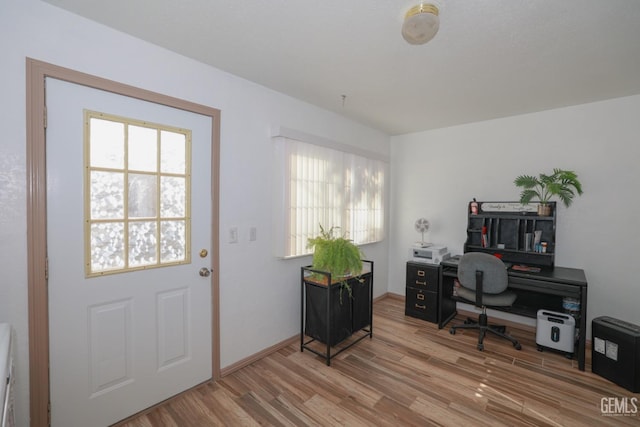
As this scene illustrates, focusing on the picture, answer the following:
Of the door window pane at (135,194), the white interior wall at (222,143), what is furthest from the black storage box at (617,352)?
the door window pane at (135,194)

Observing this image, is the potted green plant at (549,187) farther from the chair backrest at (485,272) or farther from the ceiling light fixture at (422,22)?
the ceiling light fixture at (422,22)

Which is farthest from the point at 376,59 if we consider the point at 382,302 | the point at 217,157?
the point at 382,302

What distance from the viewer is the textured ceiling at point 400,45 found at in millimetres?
1608

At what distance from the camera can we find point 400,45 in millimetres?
1963

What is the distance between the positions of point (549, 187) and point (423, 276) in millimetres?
1688

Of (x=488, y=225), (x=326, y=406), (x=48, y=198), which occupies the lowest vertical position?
(x=326, y=406)

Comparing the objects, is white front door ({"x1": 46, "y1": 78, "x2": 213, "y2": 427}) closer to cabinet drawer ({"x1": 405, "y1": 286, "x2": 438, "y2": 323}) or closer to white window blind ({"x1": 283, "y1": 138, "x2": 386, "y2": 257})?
white window blind ({"x1": 283, "y1": 138, "x2": 386, "y2": 257})

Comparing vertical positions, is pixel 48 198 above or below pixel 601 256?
above

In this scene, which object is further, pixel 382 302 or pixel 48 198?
pixel 382 302

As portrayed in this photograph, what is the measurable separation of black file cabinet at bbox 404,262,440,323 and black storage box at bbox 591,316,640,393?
56.1 inches

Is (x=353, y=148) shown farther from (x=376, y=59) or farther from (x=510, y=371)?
(x=510, y=371)

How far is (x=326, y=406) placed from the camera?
2096 millimetres

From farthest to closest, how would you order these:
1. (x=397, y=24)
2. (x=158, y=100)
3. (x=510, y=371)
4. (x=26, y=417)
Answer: (x=510, y=371) < (x=158, y=100) < (x=397, y=24) < (x=26, y=417)

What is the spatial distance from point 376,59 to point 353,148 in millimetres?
1480
